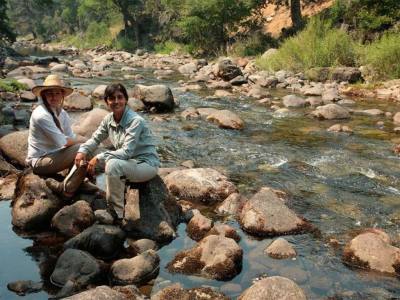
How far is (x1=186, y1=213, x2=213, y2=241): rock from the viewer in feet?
18.1

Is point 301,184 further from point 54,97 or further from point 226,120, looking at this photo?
point 226,120

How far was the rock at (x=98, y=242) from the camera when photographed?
496cm

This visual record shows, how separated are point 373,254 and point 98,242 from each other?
2.95 m

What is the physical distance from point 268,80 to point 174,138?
9052mm

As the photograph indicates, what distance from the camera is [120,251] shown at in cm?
512

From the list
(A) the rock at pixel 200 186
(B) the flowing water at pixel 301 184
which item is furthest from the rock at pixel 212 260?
(A) the rock at pixel 200 186

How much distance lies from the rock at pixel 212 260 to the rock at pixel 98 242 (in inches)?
26.8

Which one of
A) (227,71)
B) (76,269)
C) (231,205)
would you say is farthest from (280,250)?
(227,71)

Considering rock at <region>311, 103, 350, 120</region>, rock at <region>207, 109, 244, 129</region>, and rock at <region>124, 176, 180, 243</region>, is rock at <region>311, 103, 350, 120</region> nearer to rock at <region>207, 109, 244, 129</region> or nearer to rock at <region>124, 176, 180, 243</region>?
rock at <region>207, 109, 244, 129</region>

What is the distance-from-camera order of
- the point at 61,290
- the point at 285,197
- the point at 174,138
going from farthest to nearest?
the point at 174,138 → the point at 285,197 → the point at 61,290

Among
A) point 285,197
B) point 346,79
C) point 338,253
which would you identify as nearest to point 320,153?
point 285,197

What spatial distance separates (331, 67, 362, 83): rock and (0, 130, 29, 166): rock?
43.9ft

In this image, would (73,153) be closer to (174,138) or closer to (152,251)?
(152,251)

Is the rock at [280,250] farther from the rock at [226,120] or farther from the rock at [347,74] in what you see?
the rock at [347,74]
